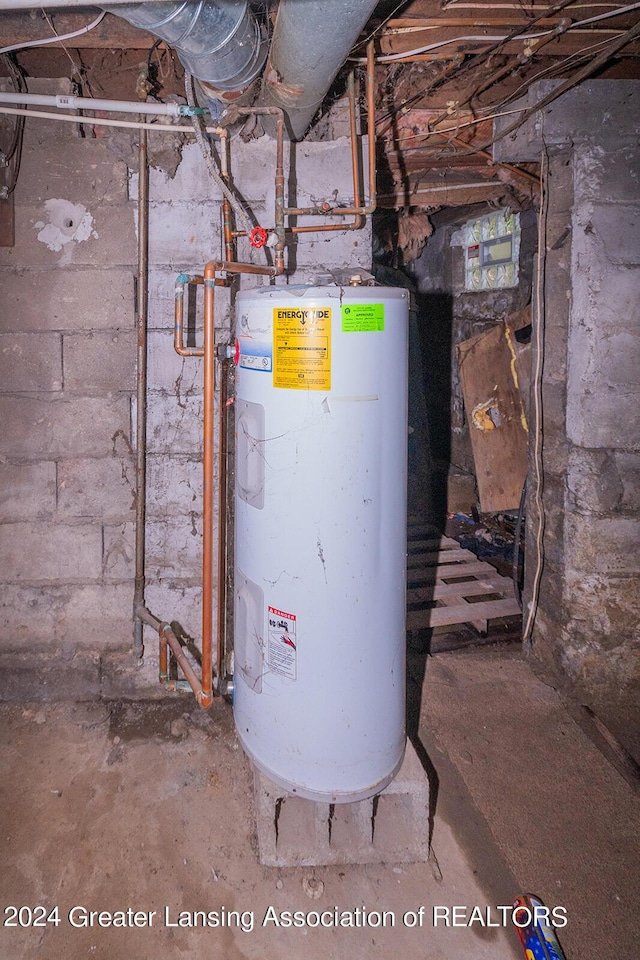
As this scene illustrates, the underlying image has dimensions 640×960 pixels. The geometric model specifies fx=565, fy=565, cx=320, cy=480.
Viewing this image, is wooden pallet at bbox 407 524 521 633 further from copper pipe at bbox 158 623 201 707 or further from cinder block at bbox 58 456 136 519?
cinder block at bbox 58 456 136 519

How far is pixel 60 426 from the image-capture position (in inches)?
91.6

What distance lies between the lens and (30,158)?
220 cm

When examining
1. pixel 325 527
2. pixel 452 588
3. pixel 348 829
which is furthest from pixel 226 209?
pixel 452 588

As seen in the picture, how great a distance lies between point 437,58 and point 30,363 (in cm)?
191

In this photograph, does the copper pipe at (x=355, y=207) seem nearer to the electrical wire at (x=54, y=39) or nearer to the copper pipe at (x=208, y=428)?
the copper pipe at (x=208, y=428)

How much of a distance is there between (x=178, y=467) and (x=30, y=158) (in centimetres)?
132

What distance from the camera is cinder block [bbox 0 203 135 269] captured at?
2.23 m

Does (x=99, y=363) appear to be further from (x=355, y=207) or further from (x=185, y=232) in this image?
(x=355, y=207)

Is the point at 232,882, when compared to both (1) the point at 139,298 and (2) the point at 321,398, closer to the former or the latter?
(2) the point at 321,398

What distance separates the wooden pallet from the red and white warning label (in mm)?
1451

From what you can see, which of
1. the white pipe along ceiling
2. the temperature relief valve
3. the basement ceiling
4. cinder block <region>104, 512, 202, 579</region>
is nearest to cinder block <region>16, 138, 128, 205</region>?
the basement ceiling

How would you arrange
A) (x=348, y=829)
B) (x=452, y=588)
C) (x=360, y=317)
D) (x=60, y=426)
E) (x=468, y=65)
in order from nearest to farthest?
(x=360, y=317)
(x=348, y=829)
(x=468, y=65)
(x=60, y=426)
(x=452, y=588)

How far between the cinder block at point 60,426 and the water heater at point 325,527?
2.80ft

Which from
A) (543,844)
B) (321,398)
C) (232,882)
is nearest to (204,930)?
(232,882)
